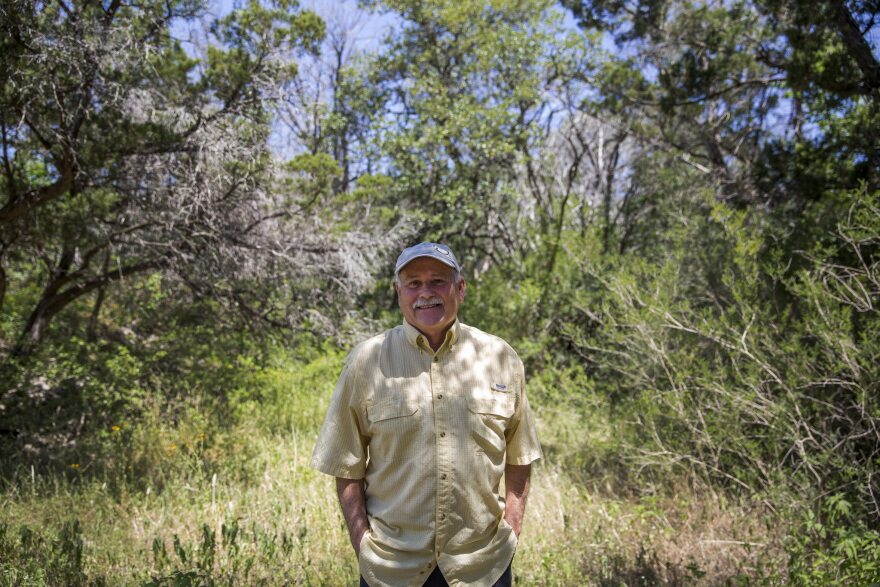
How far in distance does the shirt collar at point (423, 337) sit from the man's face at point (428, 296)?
18 millimetres

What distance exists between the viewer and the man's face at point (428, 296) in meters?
2.34

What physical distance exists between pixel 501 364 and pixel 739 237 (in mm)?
3976

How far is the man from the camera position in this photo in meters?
2.20

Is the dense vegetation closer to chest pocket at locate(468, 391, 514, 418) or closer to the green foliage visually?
the green foliage

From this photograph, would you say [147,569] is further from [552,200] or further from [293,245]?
[552,200]

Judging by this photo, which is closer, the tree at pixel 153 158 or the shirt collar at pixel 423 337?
the shirt collar at pixel 423 337

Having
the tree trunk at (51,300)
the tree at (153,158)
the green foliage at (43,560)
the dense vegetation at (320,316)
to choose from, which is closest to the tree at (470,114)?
the dense vegetation at (320,316)

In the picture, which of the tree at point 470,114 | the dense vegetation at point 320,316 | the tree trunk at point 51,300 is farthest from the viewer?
the tree at point 470,114

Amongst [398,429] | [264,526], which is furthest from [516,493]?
[264,526]

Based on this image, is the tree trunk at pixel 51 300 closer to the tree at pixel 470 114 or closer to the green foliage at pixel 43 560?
the green foliage at pixel 43 560

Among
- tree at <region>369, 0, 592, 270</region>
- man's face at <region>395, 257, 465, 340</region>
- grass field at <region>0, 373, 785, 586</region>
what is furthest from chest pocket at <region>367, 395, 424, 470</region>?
tree at <region>369, 0, 592, 270</region>

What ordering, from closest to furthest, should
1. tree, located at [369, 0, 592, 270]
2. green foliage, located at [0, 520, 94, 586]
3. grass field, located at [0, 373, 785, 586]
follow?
1. green foliage, located at [0, 520, 94, 586]
2. grass field, located at [0, 373, 785, 586]
3. tree, located at [369, 0, 592, 270]

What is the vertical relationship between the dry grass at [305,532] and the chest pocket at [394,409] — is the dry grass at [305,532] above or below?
below

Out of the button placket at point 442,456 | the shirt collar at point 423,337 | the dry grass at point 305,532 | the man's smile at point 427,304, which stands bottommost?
the dry grass at point 305,532
